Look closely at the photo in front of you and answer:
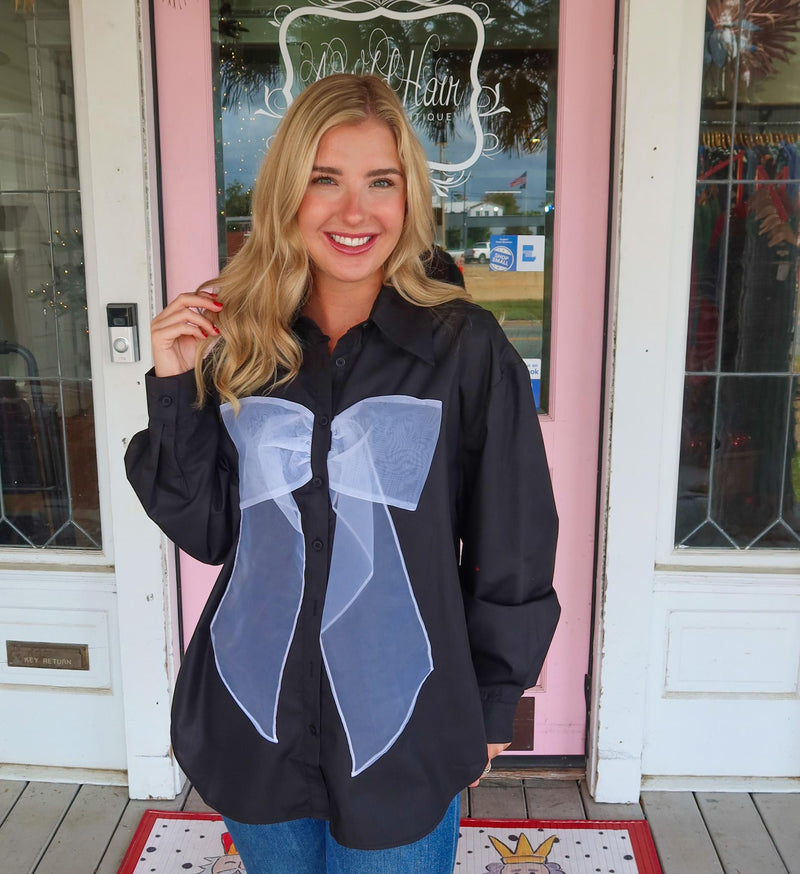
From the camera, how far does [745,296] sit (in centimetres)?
226

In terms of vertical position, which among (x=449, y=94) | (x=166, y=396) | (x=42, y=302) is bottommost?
(x=166, y=396)

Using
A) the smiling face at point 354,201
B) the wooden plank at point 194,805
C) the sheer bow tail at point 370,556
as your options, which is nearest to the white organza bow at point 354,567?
the sheer bow tail at point 370,556

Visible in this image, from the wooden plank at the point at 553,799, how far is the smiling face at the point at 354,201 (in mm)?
1725

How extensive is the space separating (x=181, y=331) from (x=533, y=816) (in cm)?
173

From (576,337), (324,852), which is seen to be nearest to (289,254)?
(324,852)

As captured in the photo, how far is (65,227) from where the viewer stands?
2.29 metres

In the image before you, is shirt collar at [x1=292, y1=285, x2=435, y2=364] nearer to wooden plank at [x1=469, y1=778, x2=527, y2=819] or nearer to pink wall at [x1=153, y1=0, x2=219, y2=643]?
pink wall at [x1=153, y1=0, x2=219, y2=643]

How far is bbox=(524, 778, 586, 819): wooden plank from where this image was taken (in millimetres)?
2379

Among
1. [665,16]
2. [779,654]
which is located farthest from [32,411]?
[779,654]

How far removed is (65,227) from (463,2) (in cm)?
116

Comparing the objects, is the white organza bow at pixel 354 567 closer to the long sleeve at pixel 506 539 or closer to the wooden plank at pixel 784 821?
the long sleeve at pixel 506 539

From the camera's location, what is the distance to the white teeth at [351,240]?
4.11 feet

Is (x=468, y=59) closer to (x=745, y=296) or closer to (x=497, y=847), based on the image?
(x=745, y=296)

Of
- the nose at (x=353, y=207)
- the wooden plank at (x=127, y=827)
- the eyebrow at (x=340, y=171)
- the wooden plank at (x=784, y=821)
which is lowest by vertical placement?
the wooden plank at (x=127, y=827)
